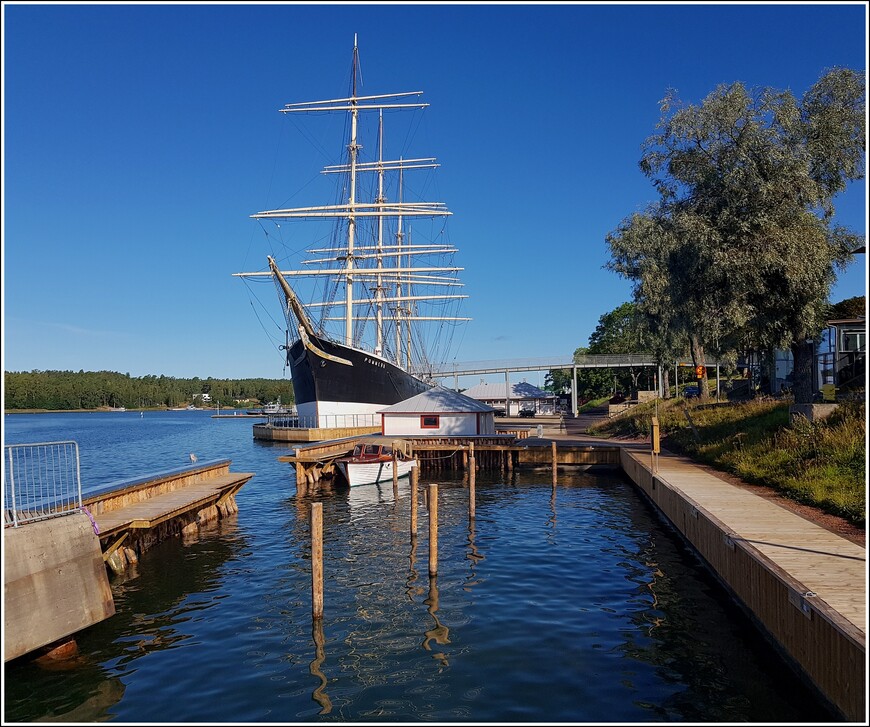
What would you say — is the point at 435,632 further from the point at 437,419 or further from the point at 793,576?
the point at 437,419

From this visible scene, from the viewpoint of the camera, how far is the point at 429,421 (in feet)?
130

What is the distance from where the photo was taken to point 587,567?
1720 cm

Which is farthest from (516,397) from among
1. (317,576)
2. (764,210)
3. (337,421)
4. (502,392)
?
(317,576)

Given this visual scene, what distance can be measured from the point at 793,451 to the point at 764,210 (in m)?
8.43

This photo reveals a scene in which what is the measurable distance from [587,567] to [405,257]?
7994cm

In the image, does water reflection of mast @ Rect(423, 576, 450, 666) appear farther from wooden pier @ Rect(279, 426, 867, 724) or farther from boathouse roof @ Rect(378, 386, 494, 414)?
boathouse roof @ Rect(378, 386, 494, 414)

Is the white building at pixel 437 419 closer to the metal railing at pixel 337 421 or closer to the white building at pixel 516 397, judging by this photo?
the metal railing at pixel 337 421

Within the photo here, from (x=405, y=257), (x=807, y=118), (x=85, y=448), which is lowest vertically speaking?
(x=85, y=448)

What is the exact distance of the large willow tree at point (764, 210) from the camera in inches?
870

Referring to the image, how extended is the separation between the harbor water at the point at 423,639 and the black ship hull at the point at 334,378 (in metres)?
39.0

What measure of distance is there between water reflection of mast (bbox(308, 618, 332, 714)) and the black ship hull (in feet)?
155

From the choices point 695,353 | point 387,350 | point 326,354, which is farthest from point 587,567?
point 387,350

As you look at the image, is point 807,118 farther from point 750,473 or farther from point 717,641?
point 717,641

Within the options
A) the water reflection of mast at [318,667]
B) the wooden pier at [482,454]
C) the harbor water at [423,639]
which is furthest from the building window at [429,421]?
the water reflection of mast at [318,667]
